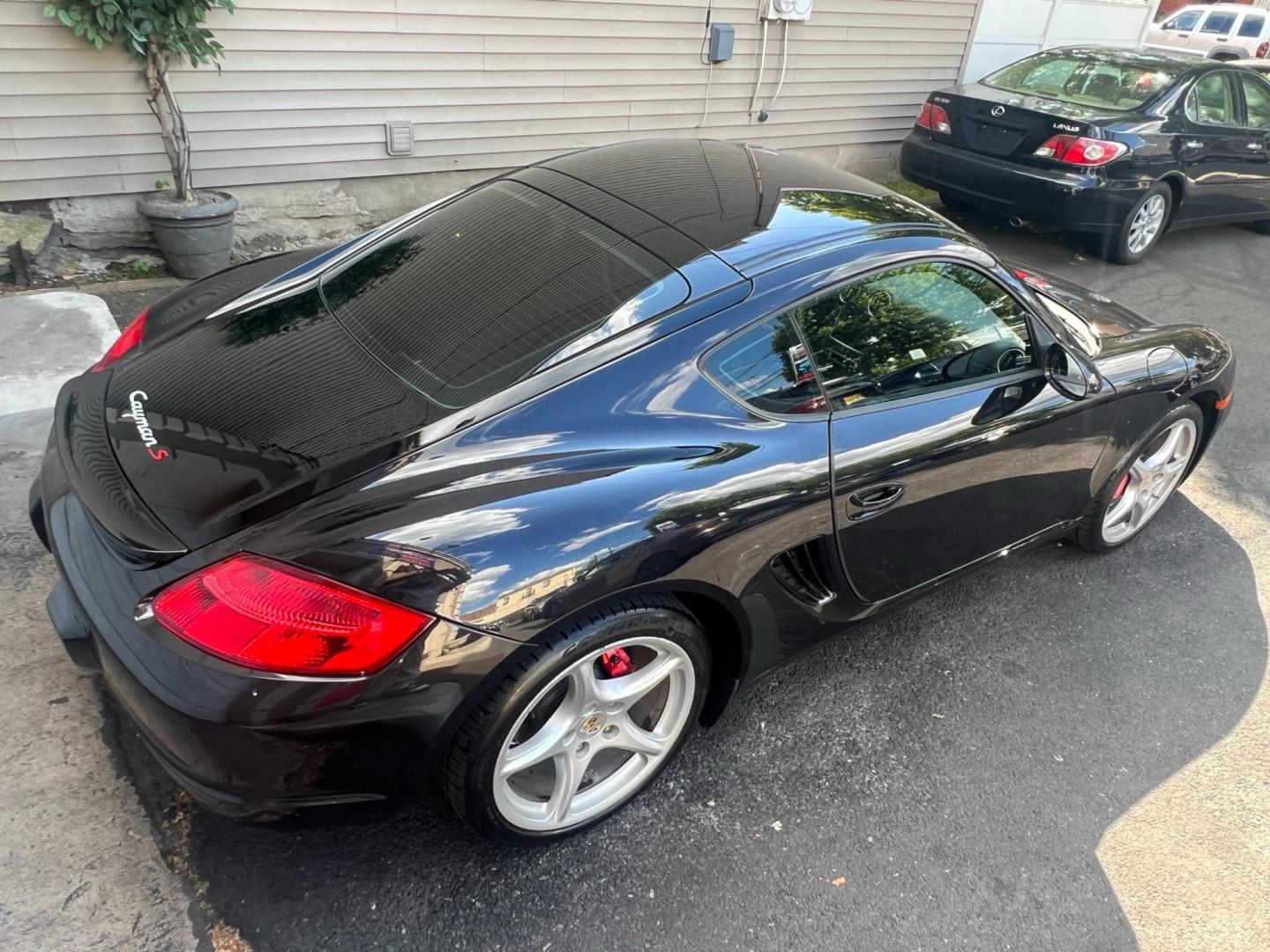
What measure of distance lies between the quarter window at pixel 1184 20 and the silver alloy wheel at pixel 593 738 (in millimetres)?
22791

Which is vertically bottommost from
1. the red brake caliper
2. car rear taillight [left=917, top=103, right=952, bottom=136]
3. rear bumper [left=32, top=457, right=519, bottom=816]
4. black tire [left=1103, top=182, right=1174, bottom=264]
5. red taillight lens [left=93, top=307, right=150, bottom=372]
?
black tire [left=1103, top=182, right=1174, bottom=264]

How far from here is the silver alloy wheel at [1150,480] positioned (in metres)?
3.43

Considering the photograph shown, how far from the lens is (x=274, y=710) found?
5.44 feet

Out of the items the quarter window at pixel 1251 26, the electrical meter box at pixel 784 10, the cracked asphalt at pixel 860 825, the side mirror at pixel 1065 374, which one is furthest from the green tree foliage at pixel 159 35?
the quarter window at pixel 1251 26

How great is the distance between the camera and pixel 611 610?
6.33 feet

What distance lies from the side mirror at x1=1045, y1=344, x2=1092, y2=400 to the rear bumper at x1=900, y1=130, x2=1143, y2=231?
4.19 meters

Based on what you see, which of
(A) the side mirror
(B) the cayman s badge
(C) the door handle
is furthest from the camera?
(A) the side mirror

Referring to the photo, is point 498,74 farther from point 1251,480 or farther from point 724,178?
point 1251,480

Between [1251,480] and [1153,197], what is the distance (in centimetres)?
349

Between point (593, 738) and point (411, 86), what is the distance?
492 centimetres

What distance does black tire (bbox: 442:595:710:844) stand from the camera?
1818 millimetres

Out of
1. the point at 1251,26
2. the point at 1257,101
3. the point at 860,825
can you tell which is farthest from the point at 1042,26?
the point at 1251,26

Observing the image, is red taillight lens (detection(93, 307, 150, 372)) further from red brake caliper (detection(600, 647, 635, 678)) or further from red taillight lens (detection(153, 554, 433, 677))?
red brake caliper (detection(600, 647, 635, 678))

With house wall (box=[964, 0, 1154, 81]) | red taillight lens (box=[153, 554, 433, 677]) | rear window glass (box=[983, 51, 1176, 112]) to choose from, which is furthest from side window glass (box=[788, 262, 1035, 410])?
house wall (box=[964, 0, 1154, 81])
